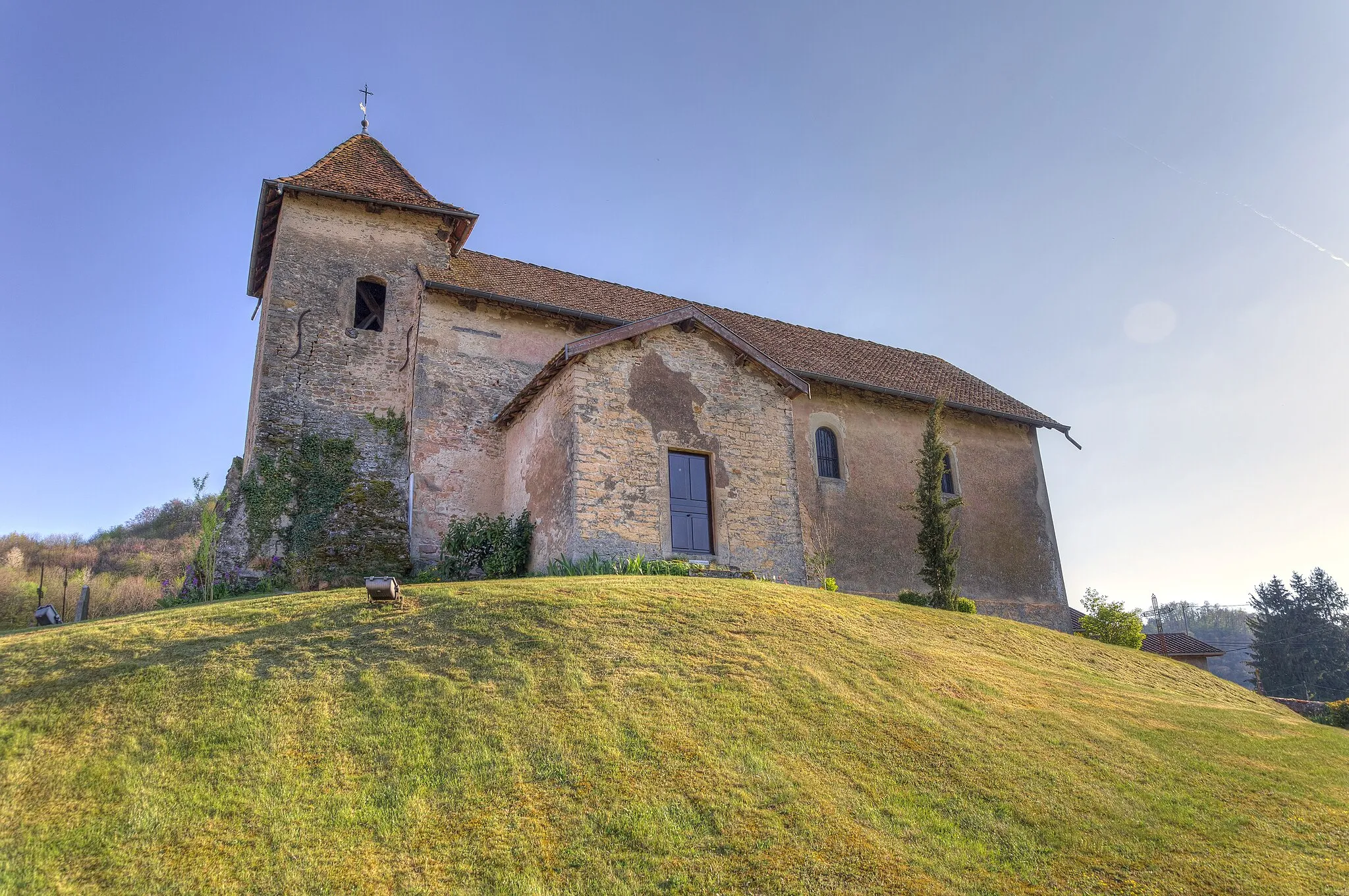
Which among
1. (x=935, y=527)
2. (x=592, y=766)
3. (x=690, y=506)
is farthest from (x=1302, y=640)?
(x=592, y=766)

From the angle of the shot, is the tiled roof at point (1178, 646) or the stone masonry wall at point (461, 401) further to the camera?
the tiled roof at point (1178, 646)

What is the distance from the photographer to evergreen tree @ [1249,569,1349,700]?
42.8 metres

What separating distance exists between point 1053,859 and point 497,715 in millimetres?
4696

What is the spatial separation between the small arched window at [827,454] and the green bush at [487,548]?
7411mm

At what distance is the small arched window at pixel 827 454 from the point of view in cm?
2003

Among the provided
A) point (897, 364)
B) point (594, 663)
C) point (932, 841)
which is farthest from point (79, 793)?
point (897, 364)

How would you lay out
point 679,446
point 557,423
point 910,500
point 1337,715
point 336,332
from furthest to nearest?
point 910,500 < point 1337,715 < point 336,332 < point 679,446 < point 557,423

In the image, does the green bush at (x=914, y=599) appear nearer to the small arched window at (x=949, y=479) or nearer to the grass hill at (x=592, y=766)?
the small arched window at (x=949, y=479)

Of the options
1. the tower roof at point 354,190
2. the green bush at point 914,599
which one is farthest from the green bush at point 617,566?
the tower roof at point 354,190

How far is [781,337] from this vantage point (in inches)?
905

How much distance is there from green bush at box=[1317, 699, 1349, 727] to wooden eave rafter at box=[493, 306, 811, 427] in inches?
550

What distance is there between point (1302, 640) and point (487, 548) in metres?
46.4

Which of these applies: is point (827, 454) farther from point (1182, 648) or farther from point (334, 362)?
point (1182, 648)

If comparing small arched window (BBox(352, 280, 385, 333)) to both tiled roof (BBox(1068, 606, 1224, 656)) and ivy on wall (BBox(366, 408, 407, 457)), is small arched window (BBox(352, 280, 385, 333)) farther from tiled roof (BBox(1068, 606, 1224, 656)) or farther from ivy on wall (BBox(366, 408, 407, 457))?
tiled roof (BBox(1068, 606, 1224, 656))
